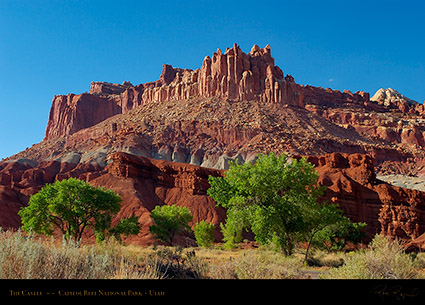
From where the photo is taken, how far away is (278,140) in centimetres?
10462

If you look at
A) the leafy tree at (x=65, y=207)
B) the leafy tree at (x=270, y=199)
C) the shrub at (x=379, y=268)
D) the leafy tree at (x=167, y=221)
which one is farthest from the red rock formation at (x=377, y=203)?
the shrub at (x=379, y=268)

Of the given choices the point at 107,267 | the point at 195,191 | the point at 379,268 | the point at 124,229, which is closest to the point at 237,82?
the point at 195,191

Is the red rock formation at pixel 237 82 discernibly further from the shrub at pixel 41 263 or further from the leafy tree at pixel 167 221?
the shrub at pixel 41 263

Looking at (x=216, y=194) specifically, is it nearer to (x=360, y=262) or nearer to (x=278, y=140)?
(x=360, y=262)

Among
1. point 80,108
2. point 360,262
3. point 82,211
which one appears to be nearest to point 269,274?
point 360,262

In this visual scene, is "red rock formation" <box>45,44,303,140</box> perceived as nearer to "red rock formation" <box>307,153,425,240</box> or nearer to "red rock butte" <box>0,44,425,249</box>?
"red rock butte" <box>0,44,425,249</box>

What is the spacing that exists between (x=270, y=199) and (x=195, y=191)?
55.4 m

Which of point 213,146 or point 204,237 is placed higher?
point 213,146

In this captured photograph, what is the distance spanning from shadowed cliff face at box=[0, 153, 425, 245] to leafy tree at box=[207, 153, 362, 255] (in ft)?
113

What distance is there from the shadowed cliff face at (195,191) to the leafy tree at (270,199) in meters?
34.4

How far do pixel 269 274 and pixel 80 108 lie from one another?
188 m

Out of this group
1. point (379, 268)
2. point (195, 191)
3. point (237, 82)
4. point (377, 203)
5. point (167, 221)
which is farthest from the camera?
point (237, 82)

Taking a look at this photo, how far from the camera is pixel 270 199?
65.3 ft

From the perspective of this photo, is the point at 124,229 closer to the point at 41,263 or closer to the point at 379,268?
the point at 41,263
